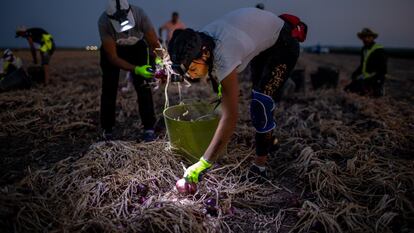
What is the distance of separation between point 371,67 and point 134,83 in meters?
4.79

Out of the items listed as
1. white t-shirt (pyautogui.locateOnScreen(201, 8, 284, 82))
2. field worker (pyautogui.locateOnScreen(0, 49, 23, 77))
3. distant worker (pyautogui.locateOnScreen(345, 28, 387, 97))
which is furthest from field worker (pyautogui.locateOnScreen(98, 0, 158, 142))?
distant worker (pyautogui.locateOnScreen(345, 28, 387, 97))

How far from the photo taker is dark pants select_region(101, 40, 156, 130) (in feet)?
11.6

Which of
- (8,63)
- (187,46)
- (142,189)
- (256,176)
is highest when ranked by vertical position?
(187,46)

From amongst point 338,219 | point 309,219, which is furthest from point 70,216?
point 338,219

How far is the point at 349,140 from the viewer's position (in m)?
3.61

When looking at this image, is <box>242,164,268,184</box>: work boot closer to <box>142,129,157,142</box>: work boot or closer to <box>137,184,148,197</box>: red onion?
<box>137,184,148,197</box>: red onion

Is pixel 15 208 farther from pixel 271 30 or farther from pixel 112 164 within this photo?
pixel 271 30

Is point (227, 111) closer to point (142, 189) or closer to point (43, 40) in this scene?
point (142, 189)

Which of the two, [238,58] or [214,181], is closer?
[238,58]

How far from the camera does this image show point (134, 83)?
359cm

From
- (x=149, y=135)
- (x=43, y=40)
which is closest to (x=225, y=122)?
(x=149, y=135)

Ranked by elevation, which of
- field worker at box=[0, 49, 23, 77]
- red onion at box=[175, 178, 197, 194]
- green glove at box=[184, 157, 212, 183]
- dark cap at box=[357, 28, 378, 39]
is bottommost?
red onion at box=[175, 178, 197, 194]

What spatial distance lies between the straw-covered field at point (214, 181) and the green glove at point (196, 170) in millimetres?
216

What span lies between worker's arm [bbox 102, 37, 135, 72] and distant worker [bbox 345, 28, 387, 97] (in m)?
4.68
